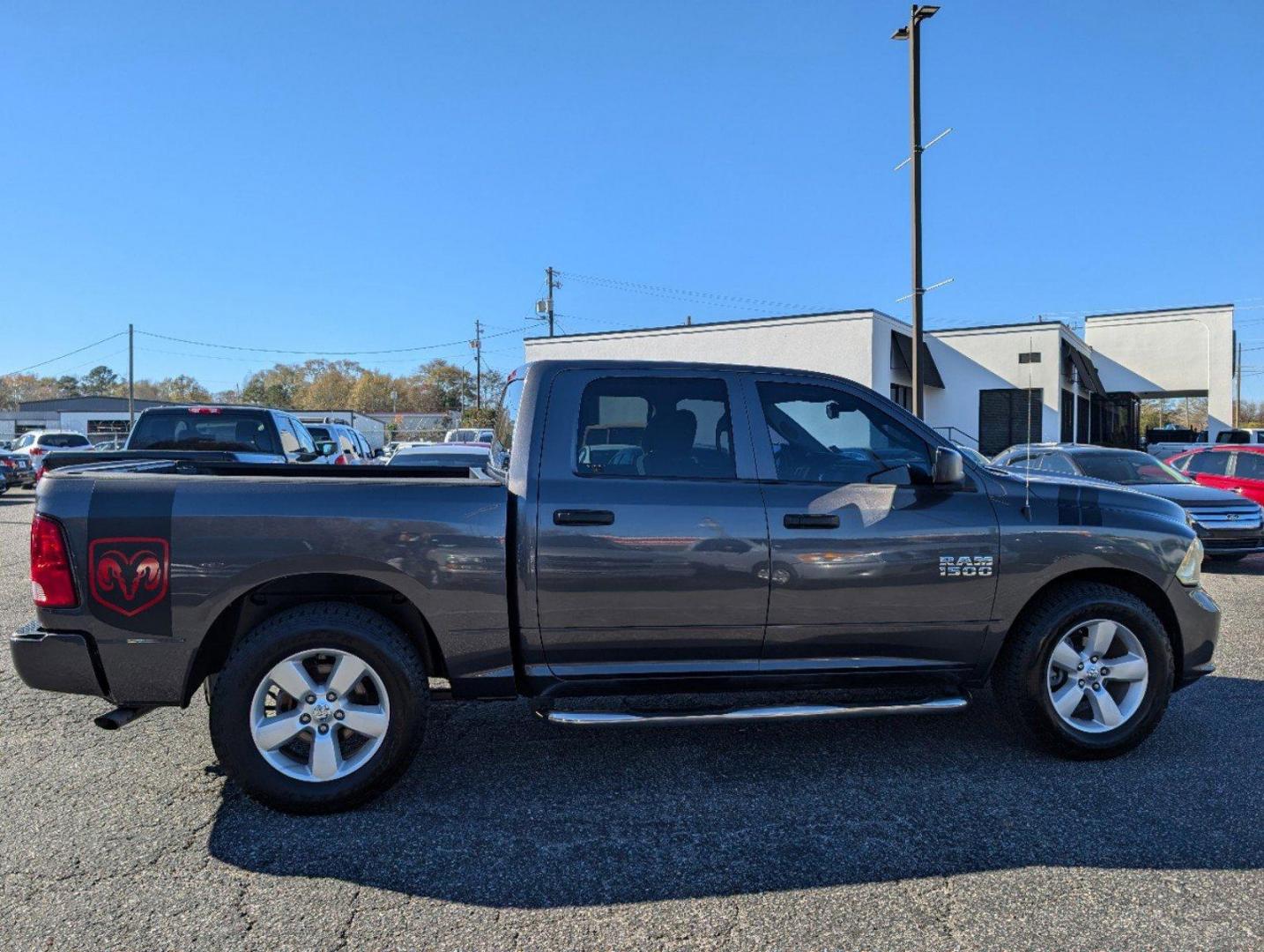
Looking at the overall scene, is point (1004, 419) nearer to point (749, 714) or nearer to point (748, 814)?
point (749, 714)

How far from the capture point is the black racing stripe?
138 inches

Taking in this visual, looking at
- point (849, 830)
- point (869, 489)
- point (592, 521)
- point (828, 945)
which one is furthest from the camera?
point (869, 489)

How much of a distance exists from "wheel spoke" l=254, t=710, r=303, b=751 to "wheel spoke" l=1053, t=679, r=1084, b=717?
3.52m

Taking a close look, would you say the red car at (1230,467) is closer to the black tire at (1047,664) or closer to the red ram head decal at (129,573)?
the black tire at (1047,664)

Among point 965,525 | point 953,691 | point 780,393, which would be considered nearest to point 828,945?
point 953,691

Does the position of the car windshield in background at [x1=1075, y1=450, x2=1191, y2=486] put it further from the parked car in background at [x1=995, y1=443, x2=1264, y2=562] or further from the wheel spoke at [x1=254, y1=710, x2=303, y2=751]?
the wheel spoke at [x1=254, y1=710, x2=303, y2=751]

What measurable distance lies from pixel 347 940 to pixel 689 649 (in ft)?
5.92

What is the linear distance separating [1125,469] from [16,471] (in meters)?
27.3

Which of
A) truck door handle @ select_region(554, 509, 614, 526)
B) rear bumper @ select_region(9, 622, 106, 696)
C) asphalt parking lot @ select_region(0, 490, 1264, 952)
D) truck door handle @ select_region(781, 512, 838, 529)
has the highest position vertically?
truck door handle @ select_region(554, 509, 614, 526)

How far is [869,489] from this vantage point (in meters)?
4.10

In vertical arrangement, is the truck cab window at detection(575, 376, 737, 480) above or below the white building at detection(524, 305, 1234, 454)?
below

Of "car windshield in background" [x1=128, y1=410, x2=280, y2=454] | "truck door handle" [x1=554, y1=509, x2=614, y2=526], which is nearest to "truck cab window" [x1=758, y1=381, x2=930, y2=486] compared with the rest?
"truck door handle" [x1=554, y1=509, x2=614, y2=526]

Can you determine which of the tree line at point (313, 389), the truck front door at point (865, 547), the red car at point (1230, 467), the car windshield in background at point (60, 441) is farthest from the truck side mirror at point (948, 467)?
the tree line at point (313, 389)

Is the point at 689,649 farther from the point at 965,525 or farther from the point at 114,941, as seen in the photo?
the point at 114,941
